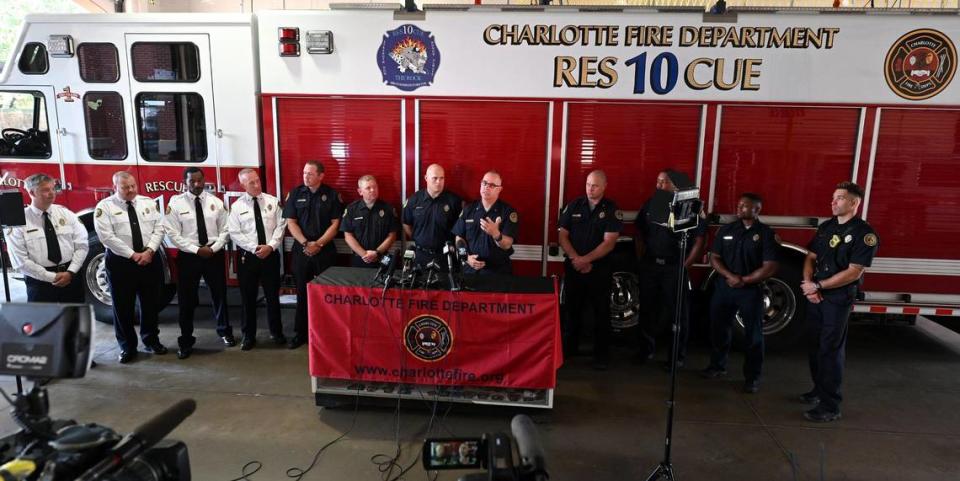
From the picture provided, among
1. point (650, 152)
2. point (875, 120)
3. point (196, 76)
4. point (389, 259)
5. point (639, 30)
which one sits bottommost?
point (389, 259)

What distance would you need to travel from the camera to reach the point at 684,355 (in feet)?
19.1

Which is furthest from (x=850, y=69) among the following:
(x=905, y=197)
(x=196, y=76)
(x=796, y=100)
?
(x=196, y=76)

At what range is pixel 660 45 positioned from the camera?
5.33 m

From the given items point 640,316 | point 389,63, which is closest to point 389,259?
point 389,63

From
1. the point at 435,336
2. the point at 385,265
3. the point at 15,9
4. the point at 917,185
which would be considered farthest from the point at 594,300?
the point at 15,9

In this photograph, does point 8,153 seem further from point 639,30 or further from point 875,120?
point 875,120

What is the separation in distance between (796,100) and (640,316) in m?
2.53

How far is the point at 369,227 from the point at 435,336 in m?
1.77

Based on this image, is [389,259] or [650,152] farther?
[650,152]

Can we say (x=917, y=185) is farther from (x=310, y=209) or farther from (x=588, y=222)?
(x=310, y=209)

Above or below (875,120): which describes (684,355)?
below

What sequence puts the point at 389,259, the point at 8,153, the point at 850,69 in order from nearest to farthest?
the point at 389,259, the point at 850,69, the point at 8,153

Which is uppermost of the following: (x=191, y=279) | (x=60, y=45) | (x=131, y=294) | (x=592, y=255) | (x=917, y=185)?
(x=60, y=45)

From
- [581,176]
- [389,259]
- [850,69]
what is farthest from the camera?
[581,176]
